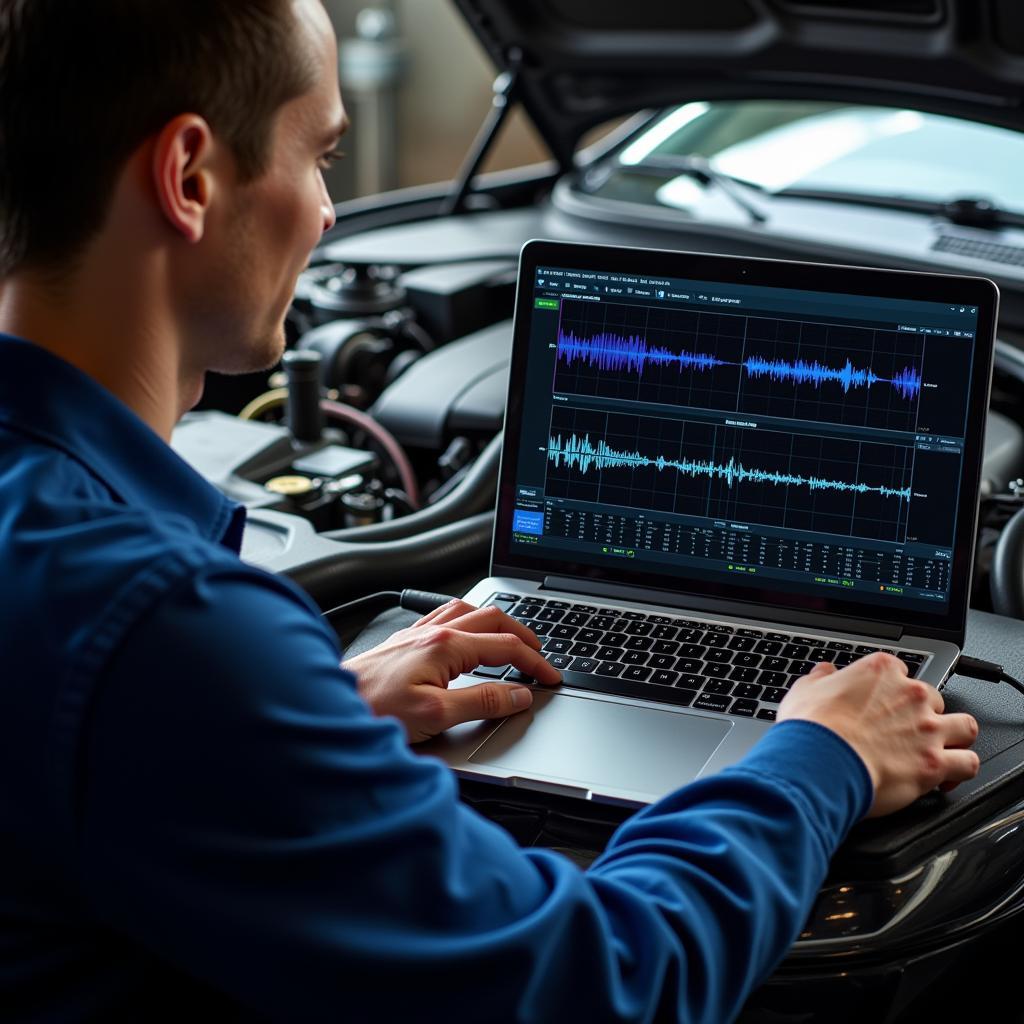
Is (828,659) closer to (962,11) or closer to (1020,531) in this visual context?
(1020,531)

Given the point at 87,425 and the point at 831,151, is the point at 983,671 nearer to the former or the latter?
the point at 87,425

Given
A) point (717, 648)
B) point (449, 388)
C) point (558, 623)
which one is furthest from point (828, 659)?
point (449, 388)

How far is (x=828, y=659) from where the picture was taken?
3.34ft

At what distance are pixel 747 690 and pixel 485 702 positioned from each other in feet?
0.62

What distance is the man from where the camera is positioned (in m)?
0.57

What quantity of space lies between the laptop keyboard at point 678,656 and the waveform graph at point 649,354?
177 mm

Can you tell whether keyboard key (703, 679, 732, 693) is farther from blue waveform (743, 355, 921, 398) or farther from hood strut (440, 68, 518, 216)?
hood strut (440, 68, 518, 216)

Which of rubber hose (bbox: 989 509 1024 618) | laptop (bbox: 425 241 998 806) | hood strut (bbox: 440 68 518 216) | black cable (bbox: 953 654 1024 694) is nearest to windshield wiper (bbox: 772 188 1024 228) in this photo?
hood strut (bbox: 440 68 518 216)

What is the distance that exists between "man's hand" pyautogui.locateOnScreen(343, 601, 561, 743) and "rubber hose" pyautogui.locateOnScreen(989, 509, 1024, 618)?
428 mm

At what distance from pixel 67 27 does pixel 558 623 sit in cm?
59

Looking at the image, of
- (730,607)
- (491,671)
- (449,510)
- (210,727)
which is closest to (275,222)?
(210,727)

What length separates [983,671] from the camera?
39.6 inches

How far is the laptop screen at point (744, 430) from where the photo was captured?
40.9 inches

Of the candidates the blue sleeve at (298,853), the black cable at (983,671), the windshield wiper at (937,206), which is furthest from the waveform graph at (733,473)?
the windshield wiper at (937,206)
